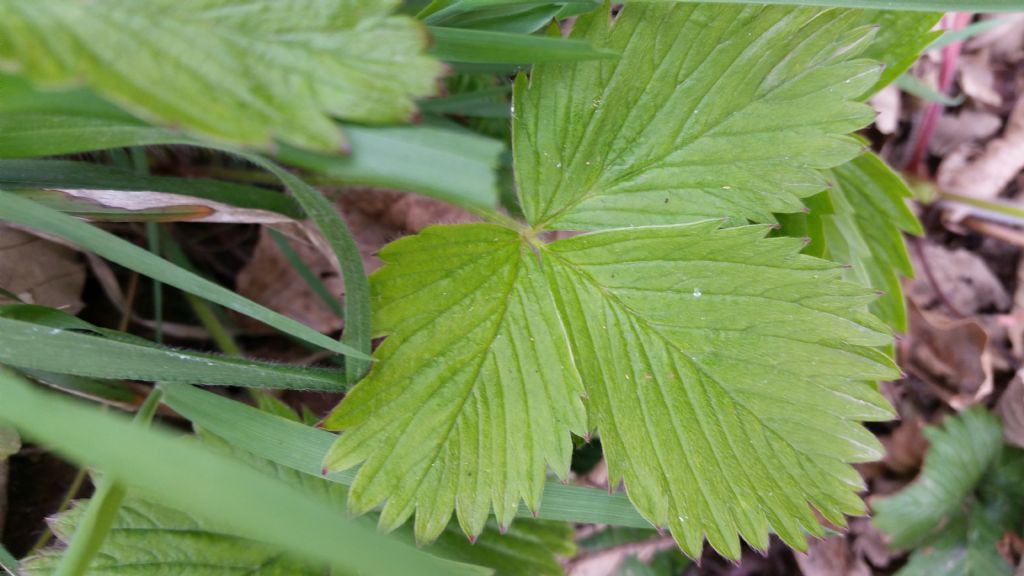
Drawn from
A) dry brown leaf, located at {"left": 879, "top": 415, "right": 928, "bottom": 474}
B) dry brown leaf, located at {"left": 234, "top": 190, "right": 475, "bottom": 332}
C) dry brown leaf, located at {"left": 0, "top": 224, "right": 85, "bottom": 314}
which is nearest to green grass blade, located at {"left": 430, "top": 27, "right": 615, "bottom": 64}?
dry brown leaf, located at {"left": 234, "top": 190, "right": 475, "bottom": 332}

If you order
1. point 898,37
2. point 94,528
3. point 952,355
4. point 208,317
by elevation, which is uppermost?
point 898,37

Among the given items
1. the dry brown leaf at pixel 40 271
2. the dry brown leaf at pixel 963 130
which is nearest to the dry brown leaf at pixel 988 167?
the dry brown leaf at pixel 963 130

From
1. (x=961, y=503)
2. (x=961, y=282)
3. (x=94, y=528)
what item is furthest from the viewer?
(x=961, y=282)

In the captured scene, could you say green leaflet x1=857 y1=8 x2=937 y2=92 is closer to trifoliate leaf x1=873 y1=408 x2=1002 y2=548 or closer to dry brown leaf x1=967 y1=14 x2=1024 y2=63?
trifoliate leaf x1=873 y1=408 x2=1002 y2=548

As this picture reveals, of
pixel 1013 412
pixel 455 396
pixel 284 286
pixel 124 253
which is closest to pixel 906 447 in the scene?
pixel 1013 412

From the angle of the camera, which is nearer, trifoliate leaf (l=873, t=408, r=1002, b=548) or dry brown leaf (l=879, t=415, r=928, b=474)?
trifoliate leaf (l=873, t=408, r=1002, b=548)

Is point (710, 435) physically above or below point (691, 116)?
below

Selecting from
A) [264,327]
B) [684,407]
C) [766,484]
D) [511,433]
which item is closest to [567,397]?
[511,433]

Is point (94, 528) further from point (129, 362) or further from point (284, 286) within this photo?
point (284, 286)
